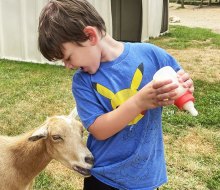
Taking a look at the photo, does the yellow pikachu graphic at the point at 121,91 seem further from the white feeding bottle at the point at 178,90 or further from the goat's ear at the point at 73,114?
the goat's ear at the point at 73,114

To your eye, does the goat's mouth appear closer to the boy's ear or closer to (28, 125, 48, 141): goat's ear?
(28, 125, 48, 141): goat's ear

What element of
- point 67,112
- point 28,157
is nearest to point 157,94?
point 28,157

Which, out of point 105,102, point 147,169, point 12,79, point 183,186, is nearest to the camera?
point 105,102

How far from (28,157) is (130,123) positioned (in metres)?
1.36

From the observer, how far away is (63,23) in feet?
6.81

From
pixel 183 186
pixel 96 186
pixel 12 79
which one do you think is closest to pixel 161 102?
pixel 96 186

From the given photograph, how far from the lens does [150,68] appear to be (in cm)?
235

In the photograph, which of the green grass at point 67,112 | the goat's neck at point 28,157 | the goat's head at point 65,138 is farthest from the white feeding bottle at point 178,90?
the green grass at point 67,112

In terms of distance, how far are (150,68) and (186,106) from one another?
1.46ft

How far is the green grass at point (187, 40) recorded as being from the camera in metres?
12.8

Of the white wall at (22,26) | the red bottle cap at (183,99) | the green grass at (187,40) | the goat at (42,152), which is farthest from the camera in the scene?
the green grass at (187,40)

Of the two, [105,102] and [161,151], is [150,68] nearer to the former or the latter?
[105,102]

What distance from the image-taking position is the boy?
6.84ft

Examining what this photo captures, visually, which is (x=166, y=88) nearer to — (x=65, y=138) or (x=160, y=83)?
(x=160, y=83)
